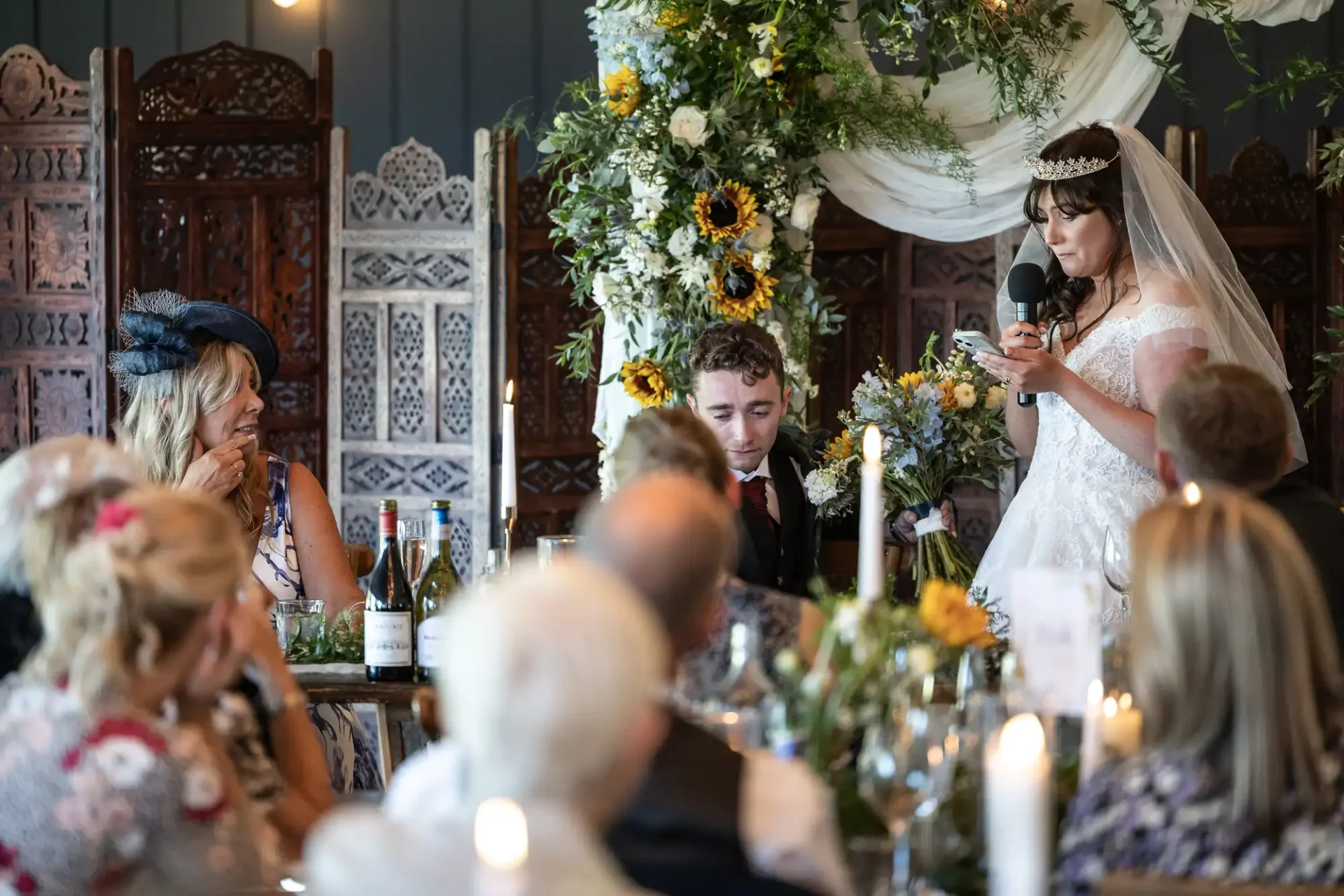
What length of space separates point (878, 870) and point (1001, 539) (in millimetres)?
2041

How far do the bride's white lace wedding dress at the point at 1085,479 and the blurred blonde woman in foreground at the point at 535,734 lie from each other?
2.13 metres

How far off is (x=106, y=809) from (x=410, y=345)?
14.8ft

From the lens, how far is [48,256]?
575 cm

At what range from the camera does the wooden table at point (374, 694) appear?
2570mm

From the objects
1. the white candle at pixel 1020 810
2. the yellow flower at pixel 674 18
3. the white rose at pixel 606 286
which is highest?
the yellow flower at pixel 674 18

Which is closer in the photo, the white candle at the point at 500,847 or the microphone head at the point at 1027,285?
the white candle at the point at 500,847

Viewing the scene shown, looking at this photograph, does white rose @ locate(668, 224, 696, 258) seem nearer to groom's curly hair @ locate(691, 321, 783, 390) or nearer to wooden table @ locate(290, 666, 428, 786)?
groom's curly hair @ locate(691, 321, 783, 390)

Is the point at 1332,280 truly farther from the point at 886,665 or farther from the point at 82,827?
the point at 82,827

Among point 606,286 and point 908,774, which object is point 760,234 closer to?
point 606,286

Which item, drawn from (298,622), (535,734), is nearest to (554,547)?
(298,622)

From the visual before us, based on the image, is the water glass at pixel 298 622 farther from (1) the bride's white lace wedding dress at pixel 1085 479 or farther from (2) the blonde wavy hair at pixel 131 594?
(1) the bride's white lace wedding dress at pixel 1085 479

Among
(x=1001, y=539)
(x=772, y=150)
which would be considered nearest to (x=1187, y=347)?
(x=1001, y=539)

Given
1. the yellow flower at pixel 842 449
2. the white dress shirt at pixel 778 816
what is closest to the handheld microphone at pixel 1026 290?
the yellow flower at pixel 842 449

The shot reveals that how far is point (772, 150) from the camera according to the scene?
13.3 ft
